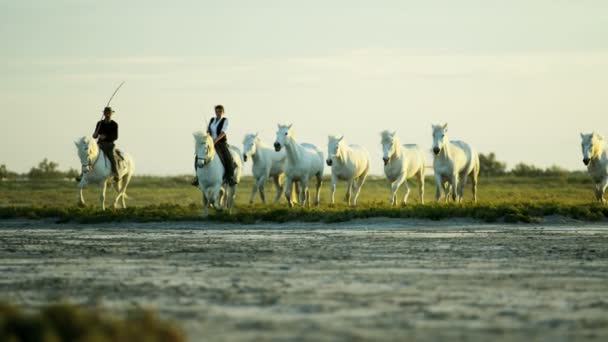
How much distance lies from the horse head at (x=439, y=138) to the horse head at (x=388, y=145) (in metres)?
1.32

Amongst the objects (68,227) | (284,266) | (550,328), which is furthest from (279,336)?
(68,227)

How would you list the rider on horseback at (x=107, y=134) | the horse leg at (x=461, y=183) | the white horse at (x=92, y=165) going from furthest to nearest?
the horse leg at (x=461, y=183) → the white horse at (x=92, y=165) → the rider on horseback at (x=107, y=134)

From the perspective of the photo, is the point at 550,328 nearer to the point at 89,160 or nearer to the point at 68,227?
the point at 68,227

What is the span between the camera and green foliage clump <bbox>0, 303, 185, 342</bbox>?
7625mm

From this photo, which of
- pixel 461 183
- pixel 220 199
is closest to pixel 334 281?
pixel 220 199

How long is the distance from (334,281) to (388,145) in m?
23.7

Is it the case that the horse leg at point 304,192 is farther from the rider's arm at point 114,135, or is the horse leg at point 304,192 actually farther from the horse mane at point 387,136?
the rider's arm at point 114,135

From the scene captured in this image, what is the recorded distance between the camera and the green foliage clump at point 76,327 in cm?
762

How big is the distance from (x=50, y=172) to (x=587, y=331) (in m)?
67.6

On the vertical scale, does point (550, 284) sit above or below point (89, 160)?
below

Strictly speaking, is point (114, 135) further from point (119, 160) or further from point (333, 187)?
point (333, 187)

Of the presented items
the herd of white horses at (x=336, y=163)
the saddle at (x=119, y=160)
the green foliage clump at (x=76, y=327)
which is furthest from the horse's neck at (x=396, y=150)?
the green foliage clump at (x=76, y=327)

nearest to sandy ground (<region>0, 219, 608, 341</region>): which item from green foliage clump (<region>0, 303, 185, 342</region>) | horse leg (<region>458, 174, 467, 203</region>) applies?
green foliage clump (<region>0, 303, 185, 342</region>)

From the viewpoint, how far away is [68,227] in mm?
27000
